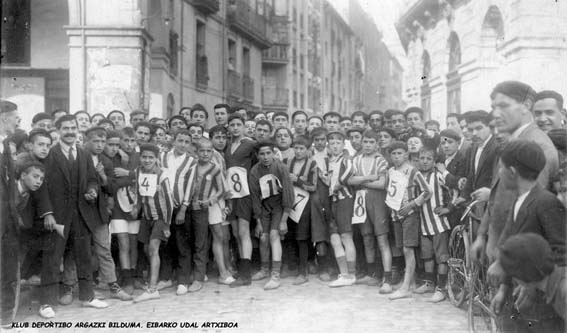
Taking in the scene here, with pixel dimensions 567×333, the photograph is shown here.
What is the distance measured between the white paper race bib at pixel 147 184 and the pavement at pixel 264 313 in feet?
3.77

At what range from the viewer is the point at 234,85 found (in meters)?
25.3

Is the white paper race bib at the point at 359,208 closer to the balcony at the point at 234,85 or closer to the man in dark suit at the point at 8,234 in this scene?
the man in dark suit at the point at 8,234

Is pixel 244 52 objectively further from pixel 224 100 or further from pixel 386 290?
pixel 386 290

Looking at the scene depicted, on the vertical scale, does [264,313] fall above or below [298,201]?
below

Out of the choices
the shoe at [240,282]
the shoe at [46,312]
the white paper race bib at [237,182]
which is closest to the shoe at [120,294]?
the shoe at [46,312]

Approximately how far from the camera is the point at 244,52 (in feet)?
92.6

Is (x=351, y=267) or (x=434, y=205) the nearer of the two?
(x=434, y=205)

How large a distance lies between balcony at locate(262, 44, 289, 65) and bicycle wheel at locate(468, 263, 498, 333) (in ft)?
94.4

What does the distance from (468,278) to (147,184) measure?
3.50 m

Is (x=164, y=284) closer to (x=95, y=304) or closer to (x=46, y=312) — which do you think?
(x=95, y=304)

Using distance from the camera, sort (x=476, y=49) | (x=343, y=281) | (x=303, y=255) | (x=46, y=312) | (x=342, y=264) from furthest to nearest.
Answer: (x=476, y=49), (x=303, y=255), (x=342, y=264), (x=343, y=281), (x=46, y=312)

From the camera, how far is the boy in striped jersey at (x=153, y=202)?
637 cm

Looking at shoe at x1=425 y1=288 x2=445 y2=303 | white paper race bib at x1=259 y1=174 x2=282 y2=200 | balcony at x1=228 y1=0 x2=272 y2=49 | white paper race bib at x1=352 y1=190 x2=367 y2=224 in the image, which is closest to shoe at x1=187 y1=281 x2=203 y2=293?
white paper race bib at x1=259 y1=174 x2=282 y2=200

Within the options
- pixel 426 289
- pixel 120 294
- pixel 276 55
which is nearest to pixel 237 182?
pixel 120 294
